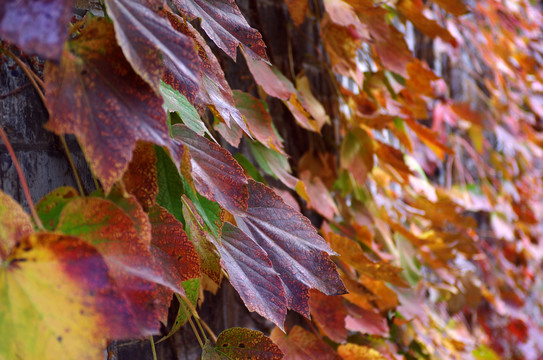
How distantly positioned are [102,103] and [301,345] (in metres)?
0.46

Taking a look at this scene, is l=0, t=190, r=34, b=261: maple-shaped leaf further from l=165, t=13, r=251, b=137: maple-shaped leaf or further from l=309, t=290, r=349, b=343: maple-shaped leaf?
l=309, t=290, r=349, b=343: maple-shaped leaf

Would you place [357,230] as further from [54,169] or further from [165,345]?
[54,169]

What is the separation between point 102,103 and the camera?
0.91 feet

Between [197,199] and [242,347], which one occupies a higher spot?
[197,199]

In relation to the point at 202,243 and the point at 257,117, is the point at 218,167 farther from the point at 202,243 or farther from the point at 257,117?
the point at 257,117

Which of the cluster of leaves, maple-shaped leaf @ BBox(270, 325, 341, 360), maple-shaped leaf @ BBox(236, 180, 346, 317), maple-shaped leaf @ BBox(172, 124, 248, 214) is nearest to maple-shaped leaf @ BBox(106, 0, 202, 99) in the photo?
the cluster of leaves

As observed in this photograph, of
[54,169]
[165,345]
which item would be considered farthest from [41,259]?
[165,345]

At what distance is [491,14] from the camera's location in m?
1.82

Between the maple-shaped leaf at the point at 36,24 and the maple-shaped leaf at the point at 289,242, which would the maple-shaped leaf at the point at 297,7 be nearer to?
the maple-shaped leaf at the point at 289,242

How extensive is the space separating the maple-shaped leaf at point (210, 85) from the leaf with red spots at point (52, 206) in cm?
15

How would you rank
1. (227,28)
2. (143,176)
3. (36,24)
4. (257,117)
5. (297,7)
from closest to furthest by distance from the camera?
(36,24) < (143,176) < (227,28) < (257,117) < (297,7)

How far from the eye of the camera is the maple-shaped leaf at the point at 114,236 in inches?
11.1

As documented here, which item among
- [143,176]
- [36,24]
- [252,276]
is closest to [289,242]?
[252,276]

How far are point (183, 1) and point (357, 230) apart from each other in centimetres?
60
